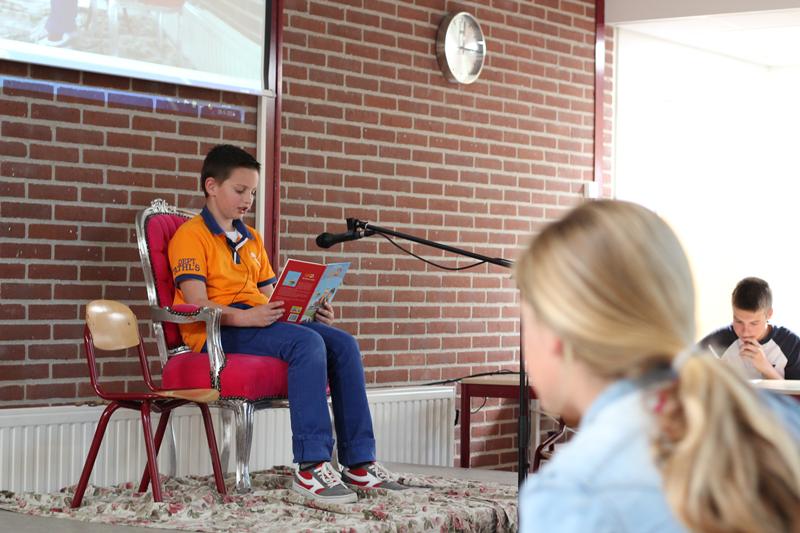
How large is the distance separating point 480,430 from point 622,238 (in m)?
4.48

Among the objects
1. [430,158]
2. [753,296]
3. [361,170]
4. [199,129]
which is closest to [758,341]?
[753,296]

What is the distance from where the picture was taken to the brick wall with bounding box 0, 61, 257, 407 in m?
3.66

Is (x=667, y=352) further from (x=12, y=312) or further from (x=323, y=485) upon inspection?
(x=12, y=312)

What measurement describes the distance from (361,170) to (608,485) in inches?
157

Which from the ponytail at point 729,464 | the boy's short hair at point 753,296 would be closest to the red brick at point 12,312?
the boy's short hair at point 753,296

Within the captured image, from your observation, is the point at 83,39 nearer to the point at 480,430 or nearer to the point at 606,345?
the point at 480,430

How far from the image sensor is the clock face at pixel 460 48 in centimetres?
504

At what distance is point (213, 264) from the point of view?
3580mm

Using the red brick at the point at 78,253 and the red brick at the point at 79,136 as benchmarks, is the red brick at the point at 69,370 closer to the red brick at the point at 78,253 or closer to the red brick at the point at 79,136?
the red brick at the point at 78,253

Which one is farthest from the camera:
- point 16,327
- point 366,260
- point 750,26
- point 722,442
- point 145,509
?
point 750,26

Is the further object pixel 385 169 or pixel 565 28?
pixel 565 28

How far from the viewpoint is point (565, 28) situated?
220 inches

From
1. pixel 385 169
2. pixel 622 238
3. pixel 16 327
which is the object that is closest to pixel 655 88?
pixel 385 169

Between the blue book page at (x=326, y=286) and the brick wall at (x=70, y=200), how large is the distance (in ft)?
2.32
